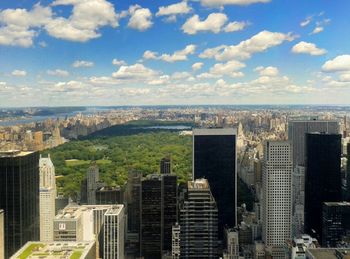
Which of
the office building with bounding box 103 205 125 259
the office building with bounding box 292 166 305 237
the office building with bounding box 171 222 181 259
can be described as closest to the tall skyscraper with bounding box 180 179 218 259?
the office building with bounding box 171 222 181 259

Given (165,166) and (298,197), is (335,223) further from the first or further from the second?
(165,166)

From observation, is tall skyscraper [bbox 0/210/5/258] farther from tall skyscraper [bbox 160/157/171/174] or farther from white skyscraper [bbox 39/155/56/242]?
tall skyscraper [bbox 160/157/171/174]

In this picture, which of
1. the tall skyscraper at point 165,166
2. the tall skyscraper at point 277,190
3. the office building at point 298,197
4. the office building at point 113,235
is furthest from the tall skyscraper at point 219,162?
the office building at point 113,235

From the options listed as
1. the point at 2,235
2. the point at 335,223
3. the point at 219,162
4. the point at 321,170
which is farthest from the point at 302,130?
the point at 2,235

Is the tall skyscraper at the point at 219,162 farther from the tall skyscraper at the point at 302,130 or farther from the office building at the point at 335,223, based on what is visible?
the office building at the point at 335,223

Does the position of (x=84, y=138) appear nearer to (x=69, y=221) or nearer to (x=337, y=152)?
(x=69, y=221)

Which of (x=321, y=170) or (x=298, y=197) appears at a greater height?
(x=321, y=170)
